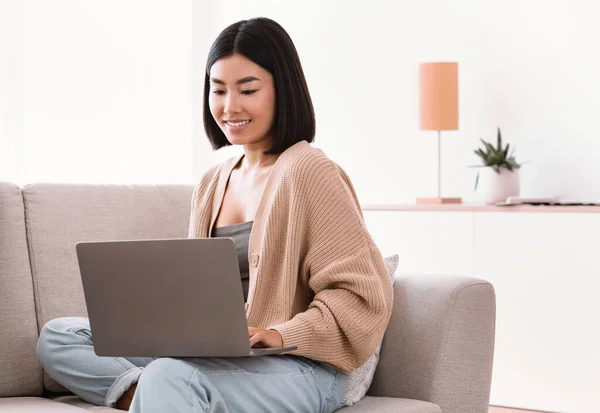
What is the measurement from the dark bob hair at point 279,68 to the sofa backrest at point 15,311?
0.67 metres

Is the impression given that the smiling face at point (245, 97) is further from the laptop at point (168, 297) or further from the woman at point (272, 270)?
the laptop at point (168, 297)

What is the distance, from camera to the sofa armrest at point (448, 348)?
2068mm

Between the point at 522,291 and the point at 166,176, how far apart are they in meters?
2.26

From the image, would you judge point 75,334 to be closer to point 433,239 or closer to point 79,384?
point 79,384

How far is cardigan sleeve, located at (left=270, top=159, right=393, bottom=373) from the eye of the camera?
190cm

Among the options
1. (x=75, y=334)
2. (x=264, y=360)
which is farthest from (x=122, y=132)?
(x=264, y=360)

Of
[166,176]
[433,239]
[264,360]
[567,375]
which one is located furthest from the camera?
[166,176]

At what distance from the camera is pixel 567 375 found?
3.56m

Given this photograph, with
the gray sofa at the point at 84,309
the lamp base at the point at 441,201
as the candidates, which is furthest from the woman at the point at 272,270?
the lamp base at the point at 441,201

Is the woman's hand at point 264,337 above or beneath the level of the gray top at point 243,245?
beneath

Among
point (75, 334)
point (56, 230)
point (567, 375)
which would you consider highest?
point (56, 230)

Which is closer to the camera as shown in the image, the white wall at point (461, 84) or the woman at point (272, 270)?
the woman at point (272, 270)

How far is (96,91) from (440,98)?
177 cm

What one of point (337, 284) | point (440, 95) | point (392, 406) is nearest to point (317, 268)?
point (337, 284)
